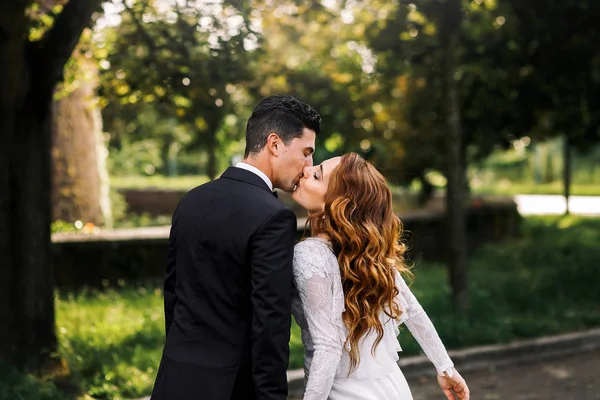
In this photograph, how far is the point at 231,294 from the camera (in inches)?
110

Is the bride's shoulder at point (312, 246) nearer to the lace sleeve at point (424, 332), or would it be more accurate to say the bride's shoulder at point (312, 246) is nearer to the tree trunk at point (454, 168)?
the lace sleeve at point (424, 332)

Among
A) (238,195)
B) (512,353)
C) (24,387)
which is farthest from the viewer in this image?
(512,353)

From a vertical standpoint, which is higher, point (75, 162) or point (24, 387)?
point (75, 162)

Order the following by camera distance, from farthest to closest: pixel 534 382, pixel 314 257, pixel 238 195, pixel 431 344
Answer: pixel 534 382
pixel 431 344
pixel 314 257
pixel 238 195

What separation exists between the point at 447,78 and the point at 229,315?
6880 millimetres

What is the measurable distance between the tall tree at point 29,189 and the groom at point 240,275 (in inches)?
153

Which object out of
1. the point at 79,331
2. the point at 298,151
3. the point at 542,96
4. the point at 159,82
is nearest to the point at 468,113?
the point at 542,96

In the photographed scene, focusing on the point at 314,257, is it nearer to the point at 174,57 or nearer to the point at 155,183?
the point at 174,57

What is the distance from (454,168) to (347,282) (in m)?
6.29

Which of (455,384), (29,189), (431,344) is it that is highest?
(29,189)

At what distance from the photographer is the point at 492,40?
1187cm

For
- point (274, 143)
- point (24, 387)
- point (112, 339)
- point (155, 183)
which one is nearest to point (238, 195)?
point (274, 143)

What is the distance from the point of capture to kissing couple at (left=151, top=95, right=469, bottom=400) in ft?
9.02

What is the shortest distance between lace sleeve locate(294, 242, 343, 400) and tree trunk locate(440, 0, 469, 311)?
6379mm
